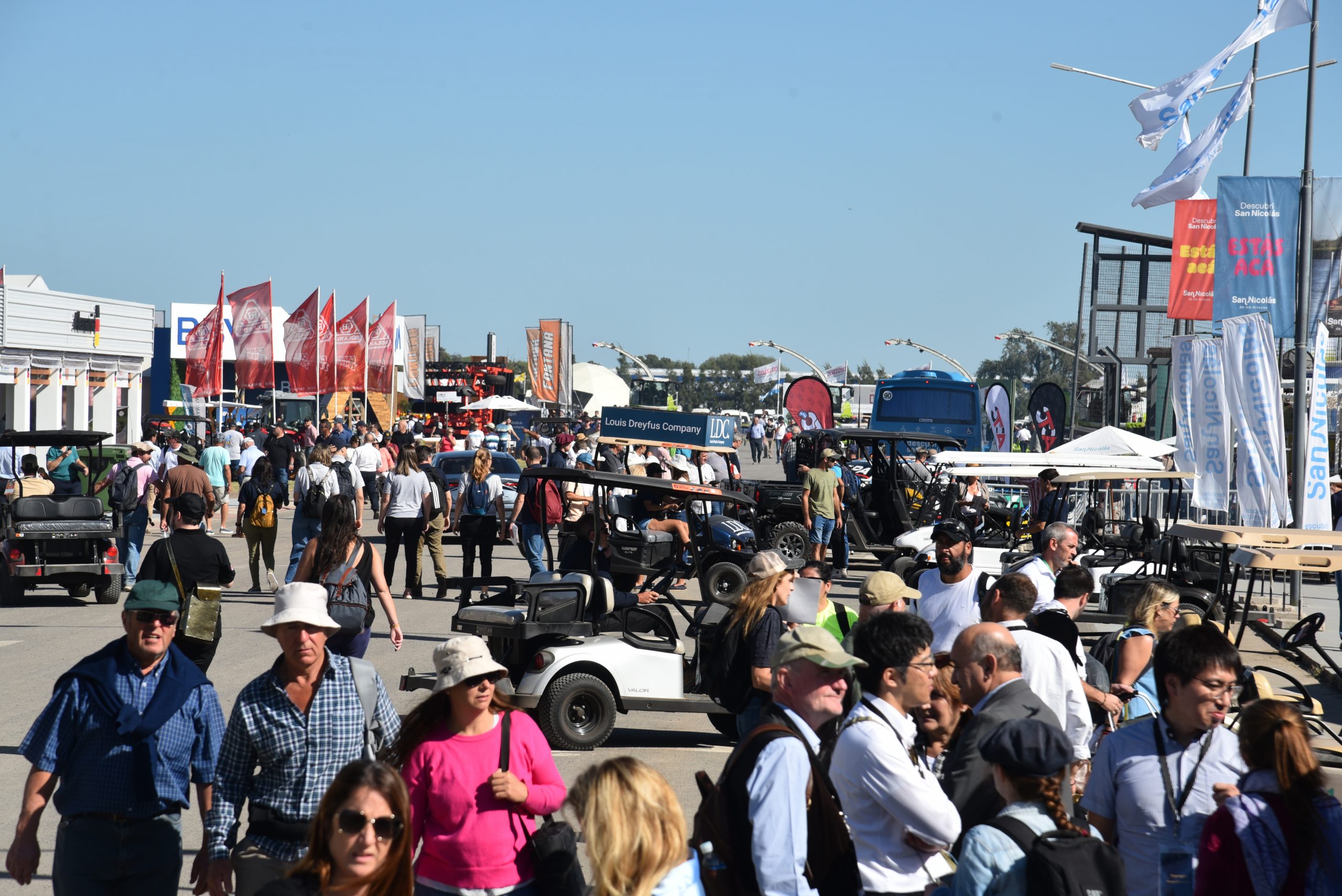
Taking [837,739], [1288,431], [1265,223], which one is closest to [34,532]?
[837,739]

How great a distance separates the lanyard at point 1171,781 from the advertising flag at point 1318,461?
1324 centimetres

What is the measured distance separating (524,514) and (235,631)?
368 cm

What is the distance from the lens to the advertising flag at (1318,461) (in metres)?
16.1

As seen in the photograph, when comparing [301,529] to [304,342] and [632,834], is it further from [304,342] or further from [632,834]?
[304,342]

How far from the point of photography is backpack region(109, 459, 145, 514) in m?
17.0

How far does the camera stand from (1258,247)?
1827 centimetres

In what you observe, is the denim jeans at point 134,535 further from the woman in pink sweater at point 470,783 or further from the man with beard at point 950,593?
the woman in pink sweater at point 470,783

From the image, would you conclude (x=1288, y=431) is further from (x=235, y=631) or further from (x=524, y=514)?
(x=235, y=631)

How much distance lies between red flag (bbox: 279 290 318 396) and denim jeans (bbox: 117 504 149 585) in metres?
21.6

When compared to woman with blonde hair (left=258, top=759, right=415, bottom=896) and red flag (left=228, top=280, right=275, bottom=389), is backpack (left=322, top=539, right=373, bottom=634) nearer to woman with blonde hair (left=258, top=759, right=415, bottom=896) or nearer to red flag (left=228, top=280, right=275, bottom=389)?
woman with blonde hair (left=258, top=759, right=415, bottom=896)

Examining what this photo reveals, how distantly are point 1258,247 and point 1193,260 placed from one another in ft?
22.8

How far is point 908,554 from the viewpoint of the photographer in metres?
18.8

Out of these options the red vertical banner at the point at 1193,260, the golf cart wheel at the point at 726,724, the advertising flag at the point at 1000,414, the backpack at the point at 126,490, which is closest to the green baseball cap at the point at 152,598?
the golf cart wheel at the point at 726,724

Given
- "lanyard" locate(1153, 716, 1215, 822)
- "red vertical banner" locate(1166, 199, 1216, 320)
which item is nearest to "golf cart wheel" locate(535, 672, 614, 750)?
"lanyard" locate(1153, 716, 1215, 822)
